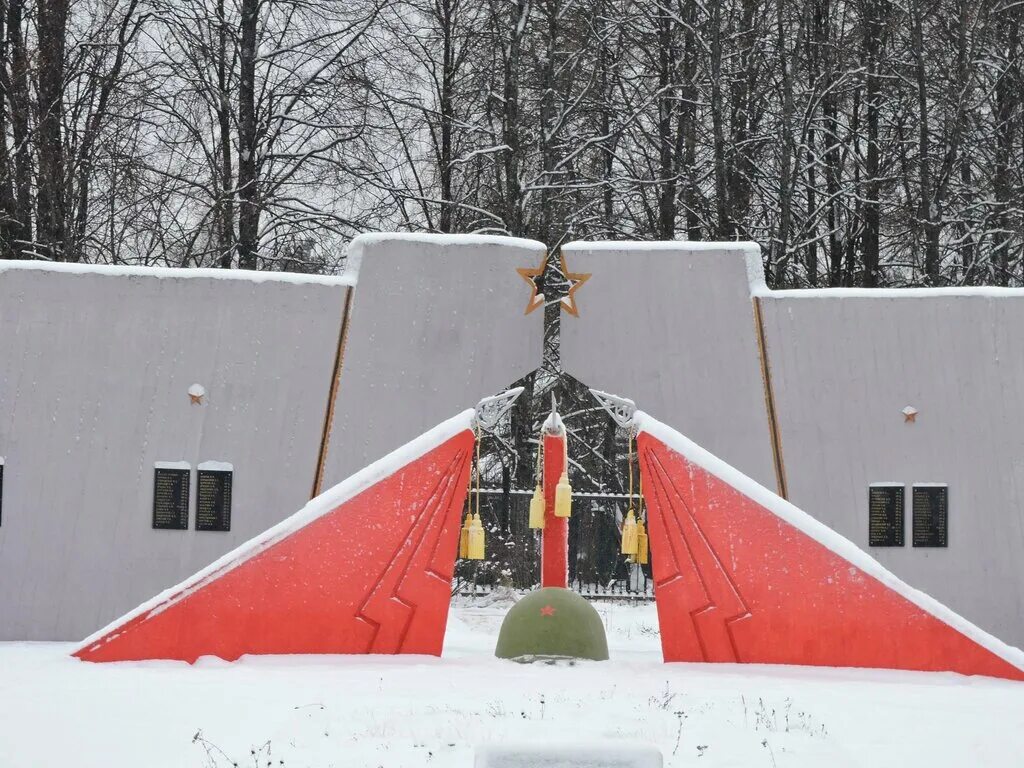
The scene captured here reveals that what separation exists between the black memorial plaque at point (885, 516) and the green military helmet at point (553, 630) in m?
3.39

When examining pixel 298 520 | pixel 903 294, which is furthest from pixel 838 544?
pixel 298 520

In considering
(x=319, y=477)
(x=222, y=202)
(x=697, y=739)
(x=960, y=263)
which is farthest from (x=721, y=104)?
(x=697, y=739)

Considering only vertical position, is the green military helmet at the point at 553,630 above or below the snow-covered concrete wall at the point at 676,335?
below

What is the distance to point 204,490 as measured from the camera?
1188 cm

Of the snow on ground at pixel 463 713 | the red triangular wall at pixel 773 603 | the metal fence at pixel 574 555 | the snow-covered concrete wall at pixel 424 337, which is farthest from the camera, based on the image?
the metal fence at pixel 574 555

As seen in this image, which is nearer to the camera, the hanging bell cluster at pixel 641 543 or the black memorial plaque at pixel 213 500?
the hanging bell cluster at pixel 641 543

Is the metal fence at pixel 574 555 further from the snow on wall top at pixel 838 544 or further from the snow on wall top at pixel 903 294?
the snow on wall top at pixel 838 544

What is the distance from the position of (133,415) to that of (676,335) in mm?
5014

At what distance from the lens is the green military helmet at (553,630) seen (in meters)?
9.54

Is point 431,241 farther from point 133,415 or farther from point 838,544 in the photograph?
point 838,544

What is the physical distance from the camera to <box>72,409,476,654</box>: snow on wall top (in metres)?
8.98

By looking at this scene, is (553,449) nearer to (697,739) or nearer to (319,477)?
(319,477)

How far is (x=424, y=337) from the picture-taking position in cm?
1197

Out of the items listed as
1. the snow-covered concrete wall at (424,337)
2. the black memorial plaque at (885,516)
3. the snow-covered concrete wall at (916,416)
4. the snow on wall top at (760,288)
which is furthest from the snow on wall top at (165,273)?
the black memorial plaque at (885,516)
